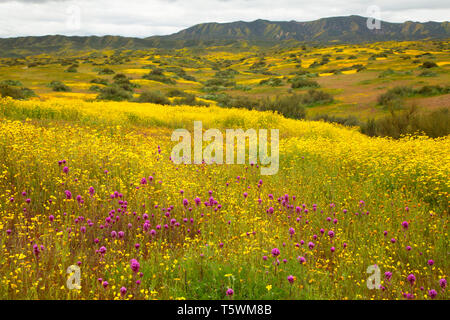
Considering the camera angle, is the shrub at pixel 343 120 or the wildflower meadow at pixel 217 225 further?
the shrub at pixel 343 120

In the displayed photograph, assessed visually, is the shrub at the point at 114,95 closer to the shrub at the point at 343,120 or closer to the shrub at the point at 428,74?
the shrub at the point at 343,120

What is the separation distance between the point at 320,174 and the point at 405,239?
2976 mm

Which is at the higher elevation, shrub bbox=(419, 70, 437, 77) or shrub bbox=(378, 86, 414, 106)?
shrub bbox=(419, 70, 437, 77)

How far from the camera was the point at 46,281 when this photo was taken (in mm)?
3043

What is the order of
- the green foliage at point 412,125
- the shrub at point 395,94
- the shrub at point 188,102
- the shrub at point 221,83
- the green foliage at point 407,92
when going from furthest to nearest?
the shrub at point 221,83 < the shrub at point 188,102 < the green foliage at point 407,92 < the shrub at point 395,94 < the green foliage at point 412,125

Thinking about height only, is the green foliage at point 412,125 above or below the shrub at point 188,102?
below

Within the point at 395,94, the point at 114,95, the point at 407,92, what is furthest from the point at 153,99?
the point at 407,92

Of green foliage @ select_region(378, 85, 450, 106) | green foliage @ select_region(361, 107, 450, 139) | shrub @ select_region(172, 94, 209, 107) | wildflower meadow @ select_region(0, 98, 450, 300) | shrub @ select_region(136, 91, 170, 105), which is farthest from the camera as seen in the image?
shrub @ select_region(172, 94, 209, 107)

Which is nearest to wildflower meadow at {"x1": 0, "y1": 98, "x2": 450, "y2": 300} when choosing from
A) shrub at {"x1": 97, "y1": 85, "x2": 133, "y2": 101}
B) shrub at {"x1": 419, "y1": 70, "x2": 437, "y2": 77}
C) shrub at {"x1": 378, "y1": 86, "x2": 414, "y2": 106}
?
shrub at {"x1": 378, "y1": 86, "x2": 414, "y2": 106}

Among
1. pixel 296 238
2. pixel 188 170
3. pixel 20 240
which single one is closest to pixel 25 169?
pixel 20 240

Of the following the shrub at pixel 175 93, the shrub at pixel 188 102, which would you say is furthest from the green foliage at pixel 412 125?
the shrub at pixel 175 93

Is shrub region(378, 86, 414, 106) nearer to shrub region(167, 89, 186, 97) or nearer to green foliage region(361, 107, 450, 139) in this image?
green foliage region(361, 107, 450, 139)
